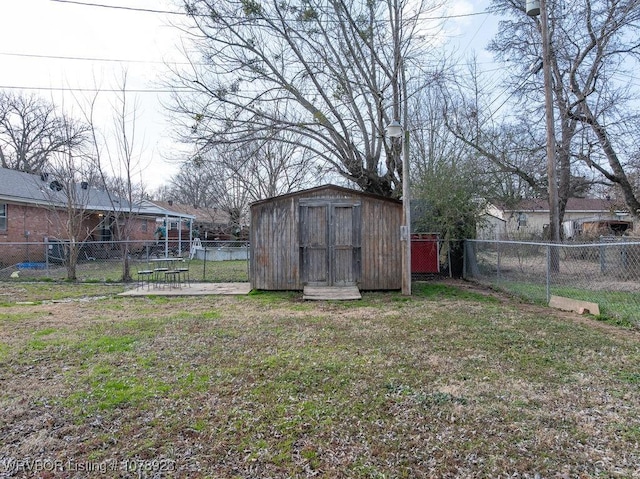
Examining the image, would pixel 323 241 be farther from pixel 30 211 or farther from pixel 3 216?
pixel 30 211

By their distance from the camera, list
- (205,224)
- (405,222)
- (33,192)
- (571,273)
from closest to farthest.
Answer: (571,273), (405,222), (33,192), (205,224)

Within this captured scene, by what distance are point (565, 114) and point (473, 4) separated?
18.5 ft

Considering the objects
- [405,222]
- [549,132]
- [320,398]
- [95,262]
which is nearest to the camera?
[320,398]

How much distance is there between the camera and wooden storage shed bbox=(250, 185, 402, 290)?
9023 millimetres

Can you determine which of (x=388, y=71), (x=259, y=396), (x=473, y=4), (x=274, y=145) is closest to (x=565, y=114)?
(x=473, y=4)

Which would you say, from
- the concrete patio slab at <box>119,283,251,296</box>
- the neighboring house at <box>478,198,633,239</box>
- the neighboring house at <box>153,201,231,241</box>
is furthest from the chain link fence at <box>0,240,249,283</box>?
the neighboring house at <box>478,198,633,239</box>

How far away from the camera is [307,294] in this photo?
830 centimetres

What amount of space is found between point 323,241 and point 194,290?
329 cm

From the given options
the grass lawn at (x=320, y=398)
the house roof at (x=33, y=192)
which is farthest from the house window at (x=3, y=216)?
the grass lawn at (x=320, y=398)

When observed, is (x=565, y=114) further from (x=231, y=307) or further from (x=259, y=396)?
(x=259, y=396)

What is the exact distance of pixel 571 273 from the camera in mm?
8312

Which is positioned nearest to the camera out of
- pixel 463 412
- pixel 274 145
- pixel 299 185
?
pixel 463 412

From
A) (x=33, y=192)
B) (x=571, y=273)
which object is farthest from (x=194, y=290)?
(x=33, y=192)

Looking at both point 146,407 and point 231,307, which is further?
point 231,307
